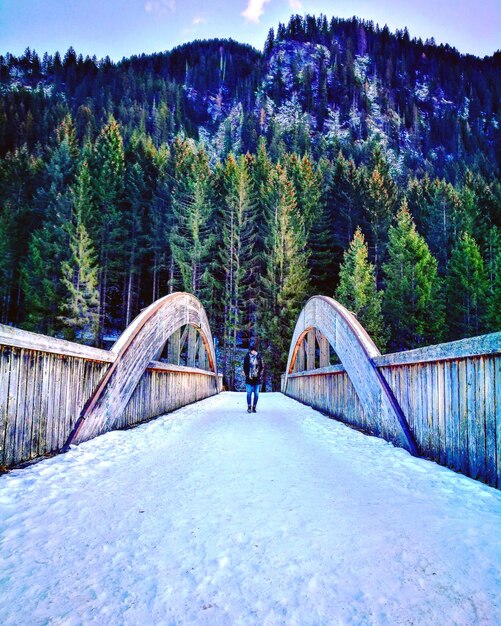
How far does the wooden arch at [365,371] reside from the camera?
4.61 meters

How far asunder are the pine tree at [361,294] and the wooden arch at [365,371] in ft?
42.0

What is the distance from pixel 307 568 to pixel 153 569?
0.68 metres

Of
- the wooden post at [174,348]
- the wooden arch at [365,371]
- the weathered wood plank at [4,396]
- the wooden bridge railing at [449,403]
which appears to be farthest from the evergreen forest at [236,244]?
the weathered wood plank at [4,396]

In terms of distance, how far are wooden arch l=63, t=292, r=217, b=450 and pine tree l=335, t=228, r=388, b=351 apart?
49.1 feet

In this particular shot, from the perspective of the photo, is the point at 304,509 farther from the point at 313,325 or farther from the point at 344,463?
the point at 313,325

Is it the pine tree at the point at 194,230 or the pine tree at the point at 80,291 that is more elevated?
the pine tree at the point at 194,230

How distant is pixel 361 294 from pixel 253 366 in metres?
14.7

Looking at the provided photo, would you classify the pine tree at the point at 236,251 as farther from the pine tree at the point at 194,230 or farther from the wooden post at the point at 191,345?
the wooden post at the point at 191,345

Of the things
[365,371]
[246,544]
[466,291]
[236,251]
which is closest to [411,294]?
[466,291]

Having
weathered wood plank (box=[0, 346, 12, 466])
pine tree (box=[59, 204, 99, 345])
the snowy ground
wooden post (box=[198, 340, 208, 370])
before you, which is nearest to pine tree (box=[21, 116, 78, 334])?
pine tree (box=[59, 204, 99, 345])

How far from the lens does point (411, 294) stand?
23.5 meters

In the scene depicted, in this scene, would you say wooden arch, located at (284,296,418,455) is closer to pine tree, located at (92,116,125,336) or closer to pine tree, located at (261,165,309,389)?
pine tree, located at (261,165,309,389)

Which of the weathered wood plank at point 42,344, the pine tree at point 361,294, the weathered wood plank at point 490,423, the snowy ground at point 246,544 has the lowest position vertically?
the snowy ground at point 246,544

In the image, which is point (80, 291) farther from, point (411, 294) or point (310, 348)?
point (411, 294)
